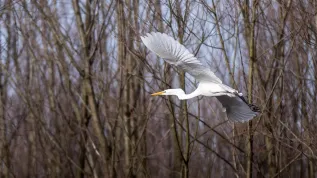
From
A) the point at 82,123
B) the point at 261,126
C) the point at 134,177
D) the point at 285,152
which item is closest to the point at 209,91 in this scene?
the point at 261,126

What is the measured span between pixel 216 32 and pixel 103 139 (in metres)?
2.04

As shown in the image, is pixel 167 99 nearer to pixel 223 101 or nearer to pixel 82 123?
pixel 223 101

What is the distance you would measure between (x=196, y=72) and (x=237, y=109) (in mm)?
1084

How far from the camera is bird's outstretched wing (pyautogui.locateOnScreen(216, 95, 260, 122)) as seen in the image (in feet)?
21.2

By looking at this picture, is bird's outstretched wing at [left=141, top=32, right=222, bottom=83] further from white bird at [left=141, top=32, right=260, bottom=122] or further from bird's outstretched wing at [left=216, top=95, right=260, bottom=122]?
bird's outstretched wing at [left=216, top=95, right=260, bottom=122]

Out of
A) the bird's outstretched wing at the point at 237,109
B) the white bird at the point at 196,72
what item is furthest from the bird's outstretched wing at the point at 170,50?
the bird's outstretched wing at the point at 237,109

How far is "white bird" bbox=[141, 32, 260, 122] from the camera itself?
538cm

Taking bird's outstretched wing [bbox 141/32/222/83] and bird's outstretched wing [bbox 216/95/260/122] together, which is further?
bird's outstretched wing [bbox 216/95/260/122]

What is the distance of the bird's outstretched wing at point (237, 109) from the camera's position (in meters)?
6.47

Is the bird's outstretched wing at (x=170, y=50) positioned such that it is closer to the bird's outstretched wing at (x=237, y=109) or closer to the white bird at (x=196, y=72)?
the white bird at (x=196, y=72)

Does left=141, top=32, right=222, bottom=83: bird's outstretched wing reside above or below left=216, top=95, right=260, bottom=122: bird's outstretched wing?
above

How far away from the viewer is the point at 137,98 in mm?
8773

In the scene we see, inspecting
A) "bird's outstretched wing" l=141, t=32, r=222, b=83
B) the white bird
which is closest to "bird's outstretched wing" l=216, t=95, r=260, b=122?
the white bird

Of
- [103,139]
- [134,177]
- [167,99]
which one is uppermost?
[167,99]
